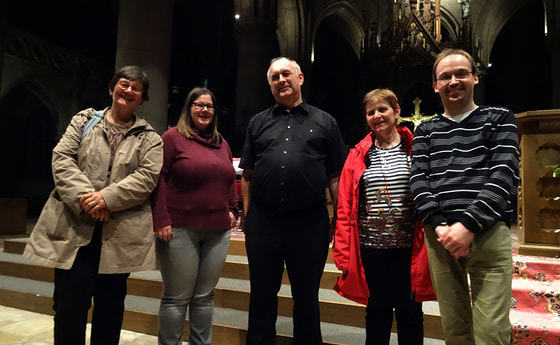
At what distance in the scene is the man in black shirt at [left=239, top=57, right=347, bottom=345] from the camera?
1822 mm

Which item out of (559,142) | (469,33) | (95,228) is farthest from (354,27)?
(95,228)

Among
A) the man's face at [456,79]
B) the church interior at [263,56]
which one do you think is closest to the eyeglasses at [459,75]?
the man's face at [456,79]

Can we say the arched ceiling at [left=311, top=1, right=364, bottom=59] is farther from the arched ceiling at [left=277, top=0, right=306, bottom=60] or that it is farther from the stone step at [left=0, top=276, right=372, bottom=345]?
the stone step at [left=0, top=276, right=372, bottom=345]

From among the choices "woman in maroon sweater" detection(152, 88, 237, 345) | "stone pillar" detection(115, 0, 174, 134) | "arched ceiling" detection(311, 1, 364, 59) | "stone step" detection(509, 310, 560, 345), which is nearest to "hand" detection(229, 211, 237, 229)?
"woman in maroon sweater" detection(152, 88, 237, 345)

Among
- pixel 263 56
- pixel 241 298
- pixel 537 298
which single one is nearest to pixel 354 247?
pixel 241 298

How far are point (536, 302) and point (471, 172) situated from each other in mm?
1645

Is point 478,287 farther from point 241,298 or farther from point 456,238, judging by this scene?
point 241,298

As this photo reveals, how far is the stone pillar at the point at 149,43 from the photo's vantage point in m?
5.04

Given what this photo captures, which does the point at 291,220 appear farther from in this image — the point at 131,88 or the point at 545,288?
the point at 545,288

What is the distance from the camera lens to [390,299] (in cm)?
177

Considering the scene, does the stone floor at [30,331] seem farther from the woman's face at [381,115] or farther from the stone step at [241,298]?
the woman's face at [381,115]

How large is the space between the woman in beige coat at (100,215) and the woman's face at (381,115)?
1081 mm

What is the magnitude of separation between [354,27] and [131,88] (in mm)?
13562

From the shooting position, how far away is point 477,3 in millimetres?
11773
